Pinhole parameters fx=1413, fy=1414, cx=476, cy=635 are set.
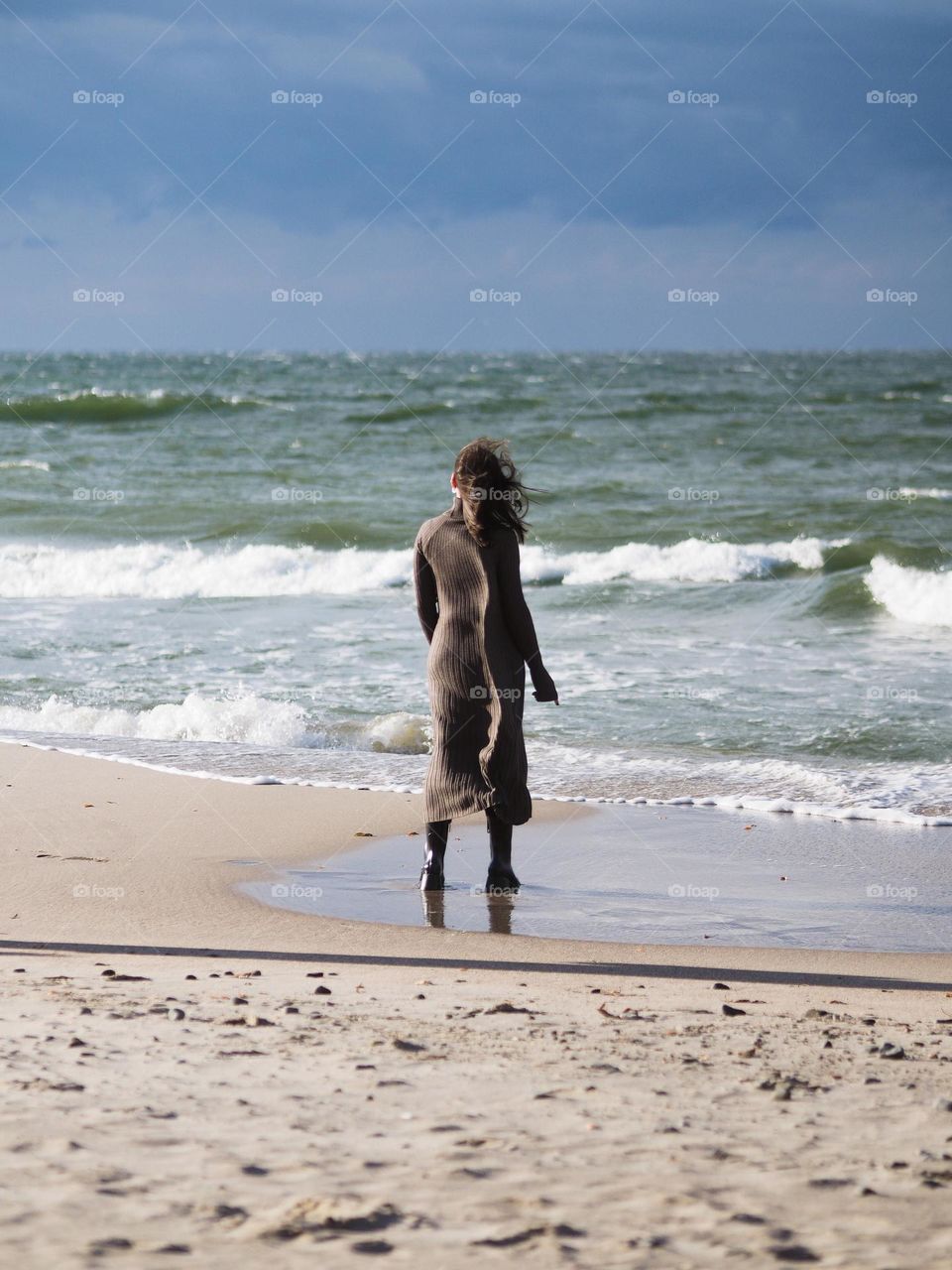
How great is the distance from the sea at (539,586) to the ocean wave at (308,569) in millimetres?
59

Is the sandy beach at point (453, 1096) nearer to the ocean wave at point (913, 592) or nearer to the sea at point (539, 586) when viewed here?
the sea at point (539, 586)

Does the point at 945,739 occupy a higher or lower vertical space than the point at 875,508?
lower

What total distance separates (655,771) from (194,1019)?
4.90 m

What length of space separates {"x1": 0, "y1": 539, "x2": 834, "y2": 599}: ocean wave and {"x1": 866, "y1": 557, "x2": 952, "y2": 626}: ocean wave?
1.90m

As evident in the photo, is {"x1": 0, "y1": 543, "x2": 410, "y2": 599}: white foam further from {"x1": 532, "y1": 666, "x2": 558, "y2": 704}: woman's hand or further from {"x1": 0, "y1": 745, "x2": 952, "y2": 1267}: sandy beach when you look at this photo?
{"x1": 0, "y1": 745, "x2": 952, "y2": 1267}: sandy beach

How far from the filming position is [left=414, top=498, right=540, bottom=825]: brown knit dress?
5.39 metres

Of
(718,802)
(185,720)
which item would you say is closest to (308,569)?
(185,720)

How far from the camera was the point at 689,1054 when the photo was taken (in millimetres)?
3469

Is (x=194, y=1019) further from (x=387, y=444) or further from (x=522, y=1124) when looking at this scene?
(x=387, y=444)

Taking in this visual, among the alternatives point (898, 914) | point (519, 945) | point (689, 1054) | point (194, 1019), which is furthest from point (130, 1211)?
point (898, 914)

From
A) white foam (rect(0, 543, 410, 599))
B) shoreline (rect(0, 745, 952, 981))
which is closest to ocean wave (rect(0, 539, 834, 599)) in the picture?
white foam (rect(0, 543, 410, 599))

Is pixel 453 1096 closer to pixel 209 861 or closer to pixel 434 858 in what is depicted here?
pixel 434 858

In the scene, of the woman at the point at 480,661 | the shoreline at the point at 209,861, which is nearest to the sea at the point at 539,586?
the shoreline at the point at 209,861

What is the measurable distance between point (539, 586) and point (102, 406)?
852 inches
